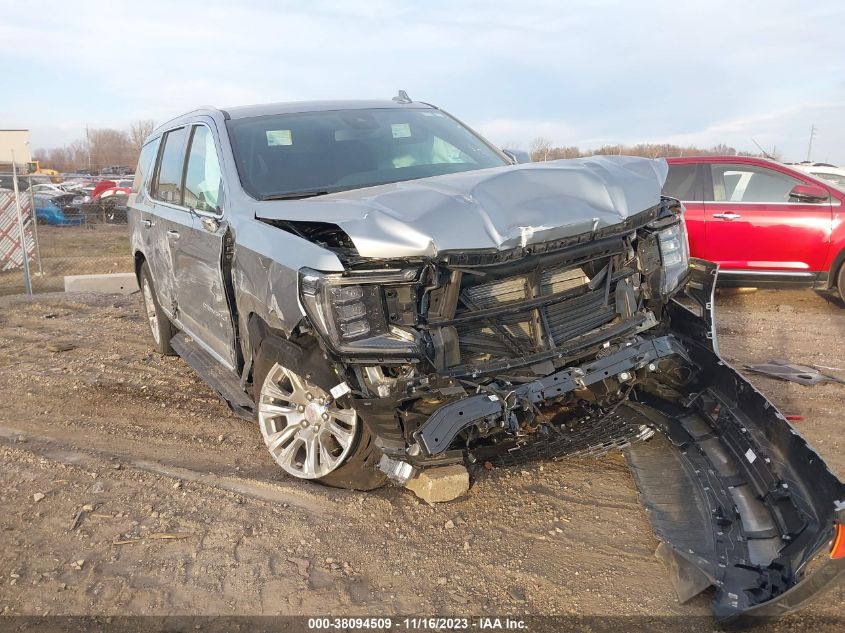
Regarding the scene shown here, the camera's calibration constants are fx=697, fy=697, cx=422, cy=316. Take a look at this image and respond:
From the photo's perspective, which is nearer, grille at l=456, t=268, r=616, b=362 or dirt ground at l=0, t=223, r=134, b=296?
grille at l=456, t=268, r=616, b=362

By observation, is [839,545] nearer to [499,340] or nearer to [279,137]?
[499,340]

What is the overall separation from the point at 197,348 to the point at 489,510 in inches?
113

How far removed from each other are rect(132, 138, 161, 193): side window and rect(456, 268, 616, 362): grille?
12.7 feet

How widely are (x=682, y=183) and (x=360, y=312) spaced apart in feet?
22.7

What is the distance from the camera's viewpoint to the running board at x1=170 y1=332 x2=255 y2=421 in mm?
4062

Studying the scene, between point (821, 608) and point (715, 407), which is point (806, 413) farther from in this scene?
point (821, 608)

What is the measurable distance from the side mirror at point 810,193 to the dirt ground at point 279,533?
142 inches

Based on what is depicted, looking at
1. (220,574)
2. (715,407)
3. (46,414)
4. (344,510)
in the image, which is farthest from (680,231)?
(46,414)

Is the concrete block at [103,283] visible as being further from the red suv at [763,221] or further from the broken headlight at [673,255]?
the broken headlight at [673,255]

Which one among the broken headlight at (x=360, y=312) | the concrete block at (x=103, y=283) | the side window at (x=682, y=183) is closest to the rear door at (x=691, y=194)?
the side window at (x=682, y=183)

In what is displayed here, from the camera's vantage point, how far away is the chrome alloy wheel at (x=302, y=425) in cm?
341

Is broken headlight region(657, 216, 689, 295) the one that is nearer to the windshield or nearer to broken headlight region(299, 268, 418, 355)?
the windshield

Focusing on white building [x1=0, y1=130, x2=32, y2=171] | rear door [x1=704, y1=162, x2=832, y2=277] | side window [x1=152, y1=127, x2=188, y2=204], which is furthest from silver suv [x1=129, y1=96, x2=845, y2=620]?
white building [x1=0, y1=130, x2=32, y2=171]

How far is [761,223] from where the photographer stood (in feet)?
26.5
